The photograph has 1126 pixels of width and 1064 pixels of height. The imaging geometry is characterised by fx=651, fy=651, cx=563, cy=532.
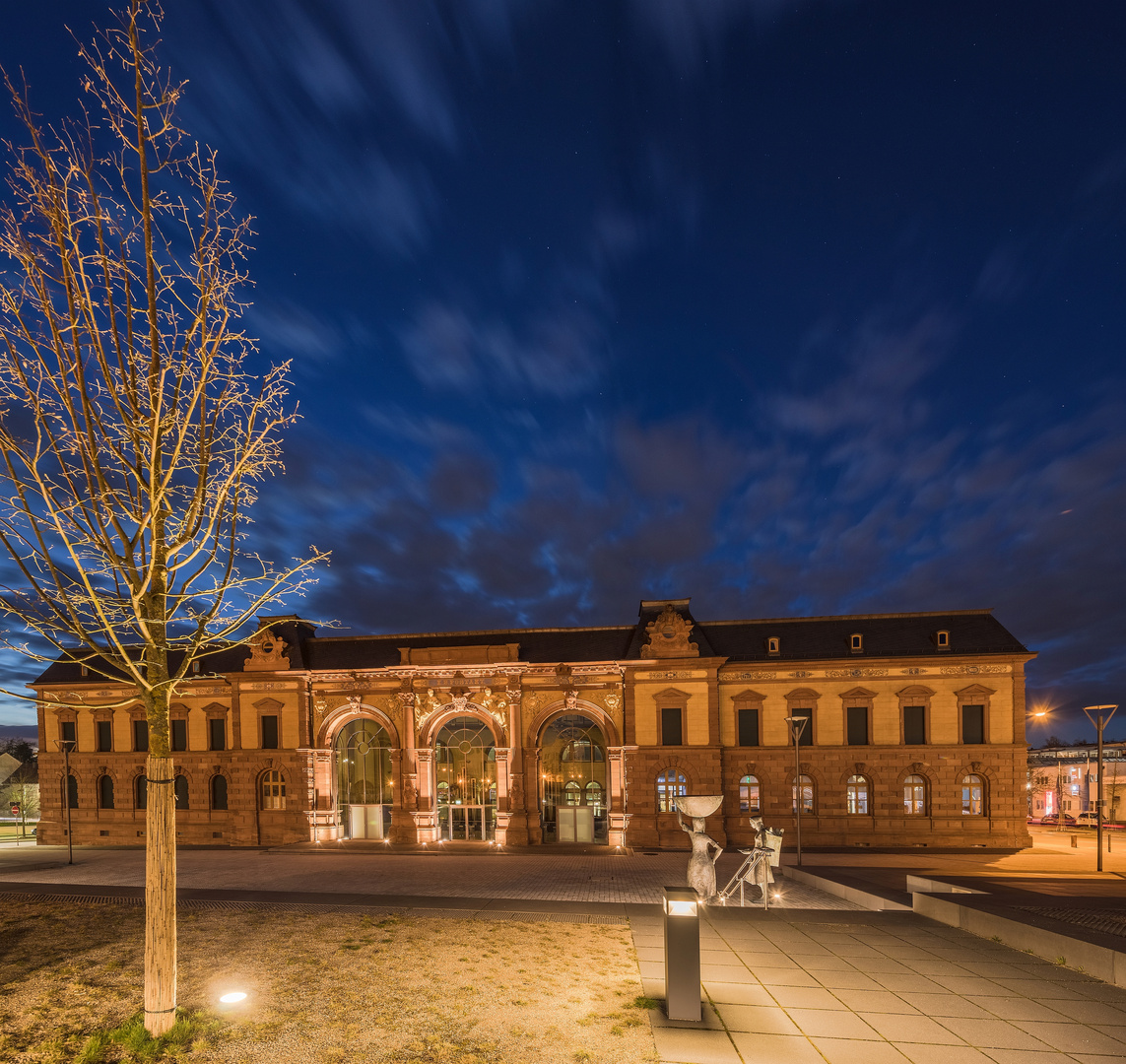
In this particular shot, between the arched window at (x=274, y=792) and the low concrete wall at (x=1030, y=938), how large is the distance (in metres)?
32.6

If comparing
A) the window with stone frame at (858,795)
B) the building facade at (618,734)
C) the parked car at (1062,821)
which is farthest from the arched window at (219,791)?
the parked car at (1062,821)

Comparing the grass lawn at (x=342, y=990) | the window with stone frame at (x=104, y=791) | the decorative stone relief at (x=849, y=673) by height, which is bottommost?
the window with stone frame at (x=104, y=791)

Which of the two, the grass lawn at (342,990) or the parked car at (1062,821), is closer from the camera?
the grass lawn at (342,990)

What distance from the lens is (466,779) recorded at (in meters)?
36.0

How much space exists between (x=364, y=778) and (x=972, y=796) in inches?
1264

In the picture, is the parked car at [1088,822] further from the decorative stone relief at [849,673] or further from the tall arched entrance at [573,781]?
the tall arched entrance at [573,781]

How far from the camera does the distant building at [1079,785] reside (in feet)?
193

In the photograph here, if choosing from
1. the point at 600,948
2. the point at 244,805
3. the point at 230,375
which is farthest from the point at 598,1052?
the point at 244,805

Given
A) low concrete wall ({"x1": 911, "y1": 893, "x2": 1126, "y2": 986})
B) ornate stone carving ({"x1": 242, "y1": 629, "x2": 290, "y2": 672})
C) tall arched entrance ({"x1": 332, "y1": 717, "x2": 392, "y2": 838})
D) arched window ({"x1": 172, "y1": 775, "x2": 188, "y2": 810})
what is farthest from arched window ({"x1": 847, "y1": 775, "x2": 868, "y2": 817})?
arched window ({"x1": 172, "y1": 775, "x2": 188, "y2": 810})

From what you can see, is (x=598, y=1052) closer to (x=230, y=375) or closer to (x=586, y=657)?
(x=230, y=375)

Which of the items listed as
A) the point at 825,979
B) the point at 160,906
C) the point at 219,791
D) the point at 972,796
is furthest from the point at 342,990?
the point at 219,791

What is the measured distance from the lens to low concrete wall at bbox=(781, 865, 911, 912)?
17328 millimetres

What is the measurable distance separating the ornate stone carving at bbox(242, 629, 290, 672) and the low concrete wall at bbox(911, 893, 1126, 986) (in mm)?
32906

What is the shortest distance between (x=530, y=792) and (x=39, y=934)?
23566mm
